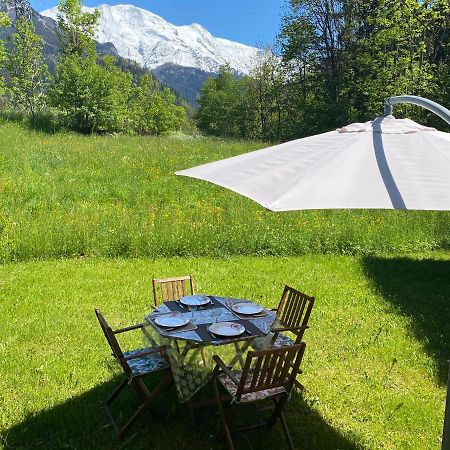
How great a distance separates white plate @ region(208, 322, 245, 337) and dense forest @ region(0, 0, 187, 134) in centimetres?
1941

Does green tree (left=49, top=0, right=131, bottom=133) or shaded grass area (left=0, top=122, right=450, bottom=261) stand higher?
green tree (left=49, top=0, right=131, bottom=133)

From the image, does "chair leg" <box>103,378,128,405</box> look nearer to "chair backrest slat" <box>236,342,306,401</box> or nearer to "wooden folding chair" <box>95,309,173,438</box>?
"wooden folding chair" <box>95,309,173,438</box>

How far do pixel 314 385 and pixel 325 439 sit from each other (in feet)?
3.06

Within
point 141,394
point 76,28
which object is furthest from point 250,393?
point 76,28

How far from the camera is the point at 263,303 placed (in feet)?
25.2

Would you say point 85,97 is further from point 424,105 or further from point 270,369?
point 424,105

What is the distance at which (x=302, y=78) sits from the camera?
36.8m

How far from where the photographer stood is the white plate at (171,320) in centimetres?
448

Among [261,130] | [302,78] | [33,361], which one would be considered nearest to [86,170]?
[33,361]

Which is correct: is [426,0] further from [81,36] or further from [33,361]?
[33,361]

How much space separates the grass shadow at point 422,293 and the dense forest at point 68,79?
1817 centimetres

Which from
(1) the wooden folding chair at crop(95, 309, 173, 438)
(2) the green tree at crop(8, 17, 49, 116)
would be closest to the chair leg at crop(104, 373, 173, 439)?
(1) the wooden folding chair at crop(95, 309, 173, 438)

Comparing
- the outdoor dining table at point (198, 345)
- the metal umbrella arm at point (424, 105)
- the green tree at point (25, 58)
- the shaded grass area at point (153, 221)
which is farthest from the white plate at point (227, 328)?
the green tree at point (25, 58)

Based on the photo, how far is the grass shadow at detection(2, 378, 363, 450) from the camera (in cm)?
418
